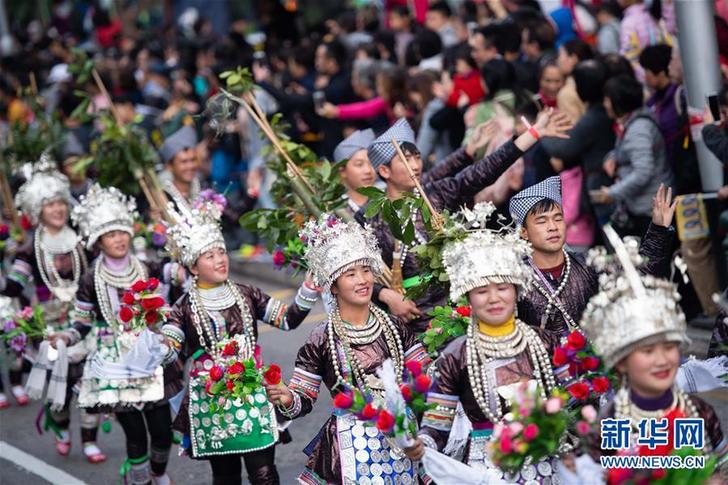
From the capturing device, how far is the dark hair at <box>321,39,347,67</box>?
13.7m

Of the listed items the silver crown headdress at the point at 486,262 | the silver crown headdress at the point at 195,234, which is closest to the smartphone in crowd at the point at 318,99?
the silver crown headdress at the point at 195,234

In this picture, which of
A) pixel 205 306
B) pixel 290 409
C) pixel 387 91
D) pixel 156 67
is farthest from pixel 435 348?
pixel 156 67

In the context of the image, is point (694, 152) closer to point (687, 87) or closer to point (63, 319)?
point (687, 87)

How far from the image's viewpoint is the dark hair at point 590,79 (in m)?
9.99

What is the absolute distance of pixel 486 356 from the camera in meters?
5.60

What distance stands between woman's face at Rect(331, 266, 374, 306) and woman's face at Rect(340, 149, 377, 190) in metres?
2.14

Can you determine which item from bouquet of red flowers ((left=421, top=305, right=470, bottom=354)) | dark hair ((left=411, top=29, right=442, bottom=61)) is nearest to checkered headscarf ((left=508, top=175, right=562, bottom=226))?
bouquet of red flowers ((left=421, top=305, right=470, bottom=354))

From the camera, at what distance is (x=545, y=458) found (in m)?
5.50

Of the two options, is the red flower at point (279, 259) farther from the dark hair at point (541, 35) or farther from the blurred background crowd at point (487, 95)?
the dark hair at point (541, 35)

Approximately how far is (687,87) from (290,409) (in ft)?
15.4

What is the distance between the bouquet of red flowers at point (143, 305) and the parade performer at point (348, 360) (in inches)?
46.5

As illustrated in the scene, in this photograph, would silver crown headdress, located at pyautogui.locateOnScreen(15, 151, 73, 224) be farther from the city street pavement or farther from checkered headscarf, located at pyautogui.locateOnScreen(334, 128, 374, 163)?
checkered headscarf, located at pyautogui.locateOnScreen(334, 128, 374, 163)

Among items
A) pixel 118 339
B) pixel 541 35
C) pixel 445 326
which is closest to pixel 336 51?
pixel 541 35

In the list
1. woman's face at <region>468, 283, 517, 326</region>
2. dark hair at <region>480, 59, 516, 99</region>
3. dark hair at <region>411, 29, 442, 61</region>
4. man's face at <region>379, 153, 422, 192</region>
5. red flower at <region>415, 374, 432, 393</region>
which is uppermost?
dark hair at <region>411, 29, 442, 61</region>
